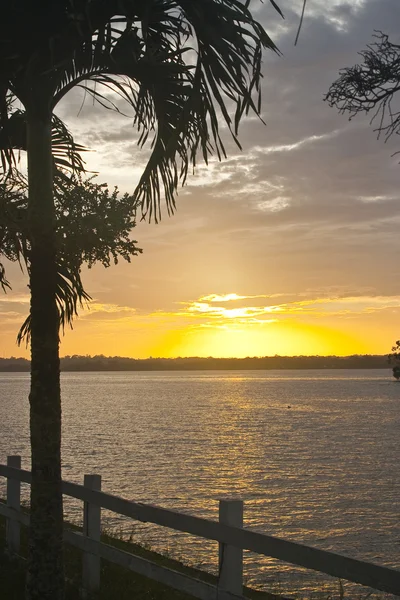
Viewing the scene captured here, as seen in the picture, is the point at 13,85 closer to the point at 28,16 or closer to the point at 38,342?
the point at 28,16

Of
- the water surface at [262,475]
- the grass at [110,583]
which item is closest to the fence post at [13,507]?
the grass at [110,583]

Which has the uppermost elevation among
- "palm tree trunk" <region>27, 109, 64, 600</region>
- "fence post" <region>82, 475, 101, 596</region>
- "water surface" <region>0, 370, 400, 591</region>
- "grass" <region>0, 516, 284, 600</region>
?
"palm tree trunk" <region>27, 109, 64, 600</region>

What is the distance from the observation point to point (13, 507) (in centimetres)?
1004

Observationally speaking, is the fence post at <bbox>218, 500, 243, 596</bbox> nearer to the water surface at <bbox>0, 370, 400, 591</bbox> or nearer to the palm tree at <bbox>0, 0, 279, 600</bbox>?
the palm tree at <bbox>0, 0, 279, 600</bbox>

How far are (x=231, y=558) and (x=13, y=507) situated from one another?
15.0 ft

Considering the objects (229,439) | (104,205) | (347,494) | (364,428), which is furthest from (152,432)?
(104,205)

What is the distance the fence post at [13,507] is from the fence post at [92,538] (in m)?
1.73

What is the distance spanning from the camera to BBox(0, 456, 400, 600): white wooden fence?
562cm

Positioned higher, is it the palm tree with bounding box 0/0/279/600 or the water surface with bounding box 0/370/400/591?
the palm tree with bounding box 0/0/279/600

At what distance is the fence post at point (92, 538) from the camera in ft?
27.1

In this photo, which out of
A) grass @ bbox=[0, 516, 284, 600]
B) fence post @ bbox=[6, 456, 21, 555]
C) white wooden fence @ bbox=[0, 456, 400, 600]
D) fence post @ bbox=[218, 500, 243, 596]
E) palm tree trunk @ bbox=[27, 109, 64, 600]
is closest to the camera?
white wooden fence @ bbox=[0, 456, 400, 600]

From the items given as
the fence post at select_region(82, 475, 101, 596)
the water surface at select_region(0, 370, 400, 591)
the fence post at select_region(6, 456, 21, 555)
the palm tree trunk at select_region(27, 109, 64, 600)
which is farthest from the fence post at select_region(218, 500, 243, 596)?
the water surface at select_region(0, 370, 400, 591)

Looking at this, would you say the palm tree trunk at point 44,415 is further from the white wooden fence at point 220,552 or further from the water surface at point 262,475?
the water surface at point 262,475

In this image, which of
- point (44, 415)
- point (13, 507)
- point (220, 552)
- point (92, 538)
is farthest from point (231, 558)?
point (13, 507)
